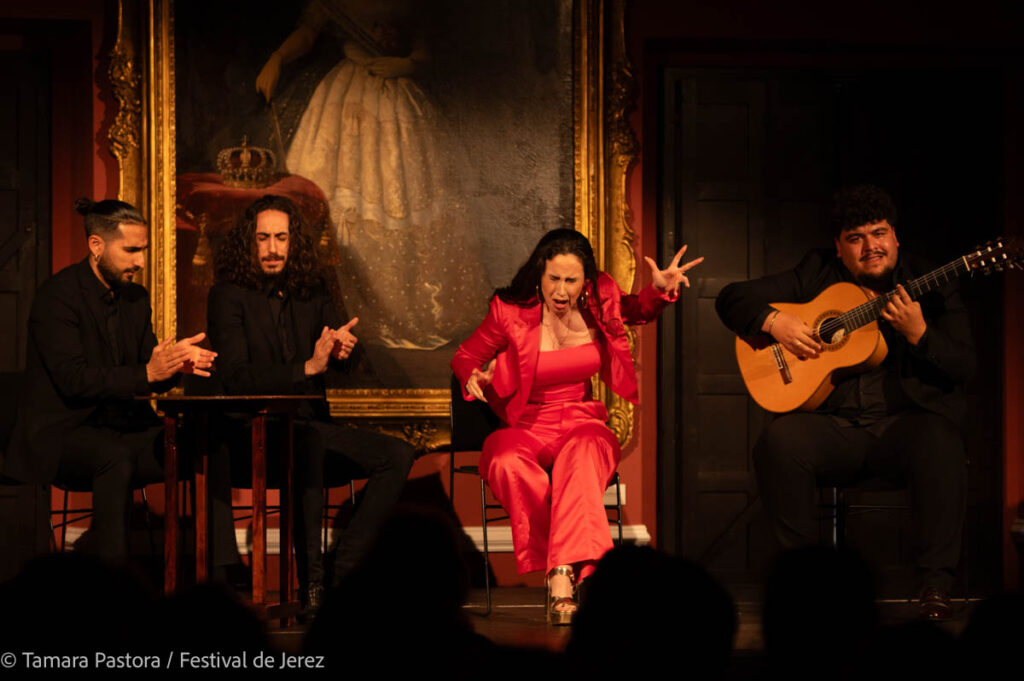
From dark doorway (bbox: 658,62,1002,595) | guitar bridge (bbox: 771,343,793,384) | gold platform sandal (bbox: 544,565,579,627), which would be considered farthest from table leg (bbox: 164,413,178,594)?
dark doorway (bbox: 658,62,1002,595)

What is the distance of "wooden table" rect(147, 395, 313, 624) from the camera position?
3.65 m

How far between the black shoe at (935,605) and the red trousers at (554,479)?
1.11 m

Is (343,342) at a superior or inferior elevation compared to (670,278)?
inferior

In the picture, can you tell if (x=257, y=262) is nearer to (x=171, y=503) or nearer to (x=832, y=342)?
(x=171, y=503)

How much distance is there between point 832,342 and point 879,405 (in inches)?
11.7

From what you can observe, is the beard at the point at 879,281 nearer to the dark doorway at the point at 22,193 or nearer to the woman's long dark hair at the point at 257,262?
the woman's long dark hair at the point at 257,262

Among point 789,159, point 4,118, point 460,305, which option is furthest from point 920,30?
point 4,118

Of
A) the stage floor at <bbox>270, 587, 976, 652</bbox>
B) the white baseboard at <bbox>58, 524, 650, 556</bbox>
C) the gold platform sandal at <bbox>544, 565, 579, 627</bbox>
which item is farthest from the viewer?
the white baseboard at <bbox>58, 524, 650, 556</bbox>

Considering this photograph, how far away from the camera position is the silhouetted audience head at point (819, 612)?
1.34 m

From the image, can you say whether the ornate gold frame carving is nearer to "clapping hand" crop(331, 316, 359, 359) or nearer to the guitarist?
"clapping hand" crop(331, 316, 359, 359)

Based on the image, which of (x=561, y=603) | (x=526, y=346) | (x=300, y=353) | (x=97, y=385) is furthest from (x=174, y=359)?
(x=561, y=603)

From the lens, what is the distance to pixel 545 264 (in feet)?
14.6

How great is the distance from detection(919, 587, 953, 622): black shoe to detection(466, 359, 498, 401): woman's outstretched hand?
1.76 meters

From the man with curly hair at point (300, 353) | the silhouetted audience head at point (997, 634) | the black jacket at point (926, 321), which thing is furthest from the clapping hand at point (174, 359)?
the silhouetted audience head at point (997, 634)
